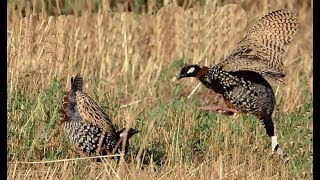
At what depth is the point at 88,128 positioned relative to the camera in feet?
25.8

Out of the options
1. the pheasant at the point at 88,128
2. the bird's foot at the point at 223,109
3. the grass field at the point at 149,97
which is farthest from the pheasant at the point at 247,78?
the pheasant at the point at 88,128

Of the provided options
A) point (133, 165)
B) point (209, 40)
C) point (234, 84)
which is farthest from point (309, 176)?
point (209, 40)

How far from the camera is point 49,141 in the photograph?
8227 mm

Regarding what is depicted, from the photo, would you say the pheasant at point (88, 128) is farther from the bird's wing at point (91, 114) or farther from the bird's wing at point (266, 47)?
the bird's wing at point (266, 47)

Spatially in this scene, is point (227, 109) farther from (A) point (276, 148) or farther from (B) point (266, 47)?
(B) point (266, 47)

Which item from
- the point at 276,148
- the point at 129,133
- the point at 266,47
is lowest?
the point at 276,148

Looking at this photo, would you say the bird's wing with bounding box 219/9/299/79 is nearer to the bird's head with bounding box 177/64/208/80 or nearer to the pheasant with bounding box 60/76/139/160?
the bird's head with bounding box 177/64/208/80

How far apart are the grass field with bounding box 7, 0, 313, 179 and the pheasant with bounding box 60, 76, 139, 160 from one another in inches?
4.7

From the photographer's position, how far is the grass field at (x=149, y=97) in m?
7.93

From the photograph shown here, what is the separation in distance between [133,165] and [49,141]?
0.97 meters

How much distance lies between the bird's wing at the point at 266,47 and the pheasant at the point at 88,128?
0.91m

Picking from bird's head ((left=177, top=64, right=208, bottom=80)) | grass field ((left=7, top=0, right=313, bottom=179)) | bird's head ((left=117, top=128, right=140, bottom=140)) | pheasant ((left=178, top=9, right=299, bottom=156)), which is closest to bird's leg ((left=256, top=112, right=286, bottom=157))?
pheasant ((left=178, top=9, right=299, bottom=156))

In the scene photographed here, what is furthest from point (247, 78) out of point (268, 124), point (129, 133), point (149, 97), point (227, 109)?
point (149, 97)

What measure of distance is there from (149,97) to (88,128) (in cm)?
184
